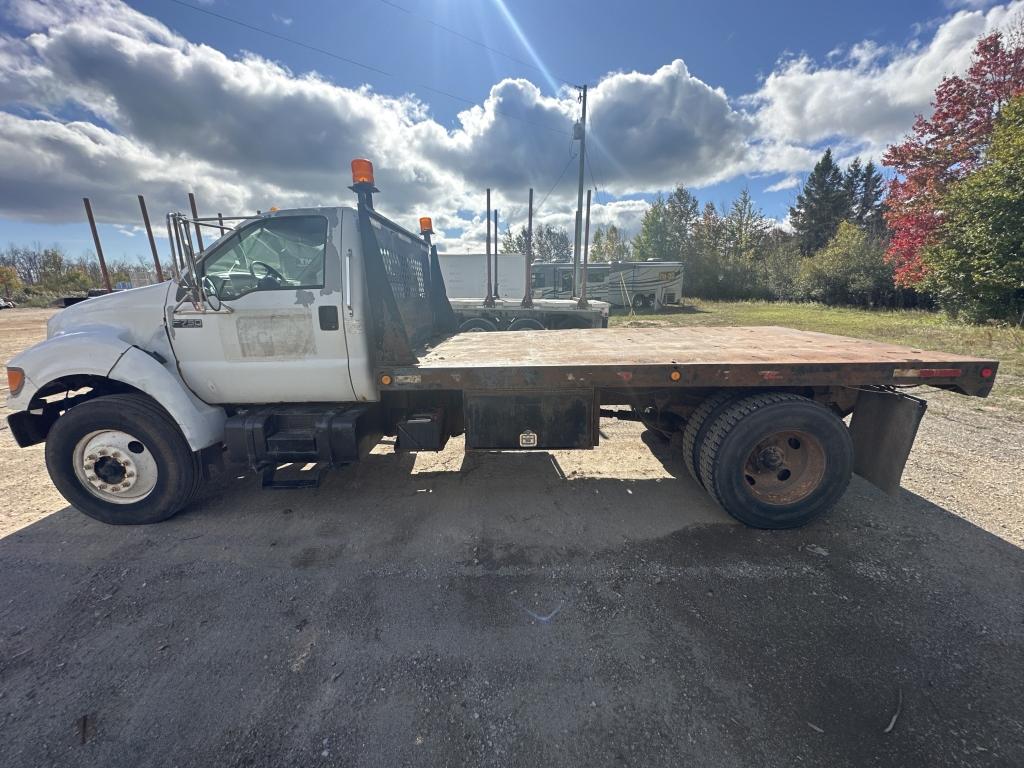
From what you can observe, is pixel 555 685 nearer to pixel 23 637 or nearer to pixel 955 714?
pixel 955 714

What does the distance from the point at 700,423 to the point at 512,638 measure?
224cm

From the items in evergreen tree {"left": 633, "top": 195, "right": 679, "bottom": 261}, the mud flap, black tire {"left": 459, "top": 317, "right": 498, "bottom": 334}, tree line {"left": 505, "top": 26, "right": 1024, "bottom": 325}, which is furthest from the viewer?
evergreen tree {"left": 633, "top": 195, "right": 679, "bottom": 261}

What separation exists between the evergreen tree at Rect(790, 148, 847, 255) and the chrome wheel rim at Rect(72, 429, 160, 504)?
5747cm

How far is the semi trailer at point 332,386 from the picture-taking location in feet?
10.7

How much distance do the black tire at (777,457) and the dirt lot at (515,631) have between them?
209 millimetres

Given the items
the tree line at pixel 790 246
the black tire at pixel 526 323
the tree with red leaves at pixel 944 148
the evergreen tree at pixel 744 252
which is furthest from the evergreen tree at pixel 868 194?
the black tire at pixel 526 323

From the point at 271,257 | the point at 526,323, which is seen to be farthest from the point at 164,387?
the point at 526,323

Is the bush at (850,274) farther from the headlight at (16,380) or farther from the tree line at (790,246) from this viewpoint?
the headlight at (16,380)

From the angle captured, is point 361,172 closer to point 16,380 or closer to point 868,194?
point 16,380

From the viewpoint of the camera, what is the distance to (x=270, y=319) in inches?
132

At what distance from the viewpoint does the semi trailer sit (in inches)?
128

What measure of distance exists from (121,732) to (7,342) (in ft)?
64.9

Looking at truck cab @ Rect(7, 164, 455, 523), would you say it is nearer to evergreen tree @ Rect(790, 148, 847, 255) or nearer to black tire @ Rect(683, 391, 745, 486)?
black tire @ Rect(683, 391, 745, 486)

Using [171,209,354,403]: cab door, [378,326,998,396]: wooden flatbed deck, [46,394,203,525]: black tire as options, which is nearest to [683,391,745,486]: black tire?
[378,326,998,396]: wooden flatbed deck
